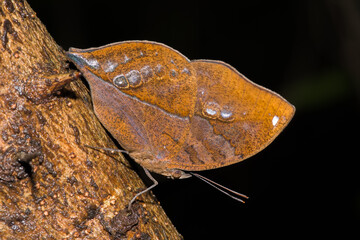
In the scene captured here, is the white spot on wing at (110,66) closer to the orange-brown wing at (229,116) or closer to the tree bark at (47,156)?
the tree bark at (47,156)

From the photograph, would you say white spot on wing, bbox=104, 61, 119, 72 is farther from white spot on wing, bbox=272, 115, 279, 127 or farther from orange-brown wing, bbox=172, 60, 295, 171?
white spot on wing, bbox=272, 115, 279, 127

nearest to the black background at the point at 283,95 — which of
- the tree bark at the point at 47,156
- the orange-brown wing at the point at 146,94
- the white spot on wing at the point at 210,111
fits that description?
the orange-brown wing at the point at 146,94

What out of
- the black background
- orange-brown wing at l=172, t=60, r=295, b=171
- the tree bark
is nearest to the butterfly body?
orange-brown wing at l=172, t=60, r=295, b=171

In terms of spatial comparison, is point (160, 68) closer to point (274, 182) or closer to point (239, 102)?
point (239, 102)

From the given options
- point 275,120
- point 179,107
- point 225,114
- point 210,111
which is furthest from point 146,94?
Result: point 275,120

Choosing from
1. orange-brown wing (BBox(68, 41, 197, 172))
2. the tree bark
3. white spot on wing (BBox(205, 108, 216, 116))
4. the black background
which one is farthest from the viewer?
the black background

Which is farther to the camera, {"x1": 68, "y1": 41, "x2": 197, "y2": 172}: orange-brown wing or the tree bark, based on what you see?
{"x1": 68, "y1": 41, "x2": 197, "y2": 172}: orange-brown wing
